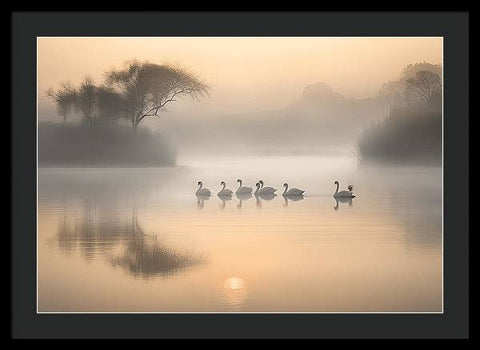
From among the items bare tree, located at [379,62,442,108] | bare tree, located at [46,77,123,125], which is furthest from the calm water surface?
bare tree, located at [379,62,442,108]

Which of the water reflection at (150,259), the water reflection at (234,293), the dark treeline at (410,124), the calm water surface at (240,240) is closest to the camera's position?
the water reflection at (234,293)

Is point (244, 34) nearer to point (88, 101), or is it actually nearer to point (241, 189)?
point (241, 189)

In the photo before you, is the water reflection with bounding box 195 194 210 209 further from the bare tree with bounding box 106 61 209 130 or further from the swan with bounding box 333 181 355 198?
the swan with bounding box 333 181 355 198

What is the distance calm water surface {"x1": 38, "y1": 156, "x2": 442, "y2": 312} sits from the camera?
684 centimetres

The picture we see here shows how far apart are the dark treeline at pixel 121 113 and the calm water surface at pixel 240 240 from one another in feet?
0.48

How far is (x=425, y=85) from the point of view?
7359mm

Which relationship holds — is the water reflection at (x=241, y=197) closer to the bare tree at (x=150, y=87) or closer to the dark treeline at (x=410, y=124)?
the bare tree at (x=150, y=87)

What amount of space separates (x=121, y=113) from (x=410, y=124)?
7.67 feet

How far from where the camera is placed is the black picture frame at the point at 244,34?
6605mm

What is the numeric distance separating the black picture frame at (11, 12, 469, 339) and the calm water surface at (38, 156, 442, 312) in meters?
0.13

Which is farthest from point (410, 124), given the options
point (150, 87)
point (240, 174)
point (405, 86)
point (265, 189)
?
point (150, 87)

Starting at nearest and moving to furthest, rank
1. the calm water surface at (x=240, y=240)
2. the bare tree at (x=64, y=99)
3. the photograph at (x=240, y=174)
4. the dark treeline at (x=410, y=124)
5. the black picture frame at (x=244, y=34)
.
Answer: the black picture frame at (x=244, y=34) < the calm water surface at (x=240, y=240) < the photograph at (x=240, y=174) < the dark treeline at (x=410, y=124) < the bare tree at (x=64, y=99)

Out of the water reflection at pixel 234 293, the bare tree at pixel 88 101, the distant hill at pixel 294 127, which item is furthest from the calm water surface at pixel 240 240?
the bare tree at pixel 88 101

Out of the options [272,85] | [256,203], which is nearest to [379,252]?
[256,203]
